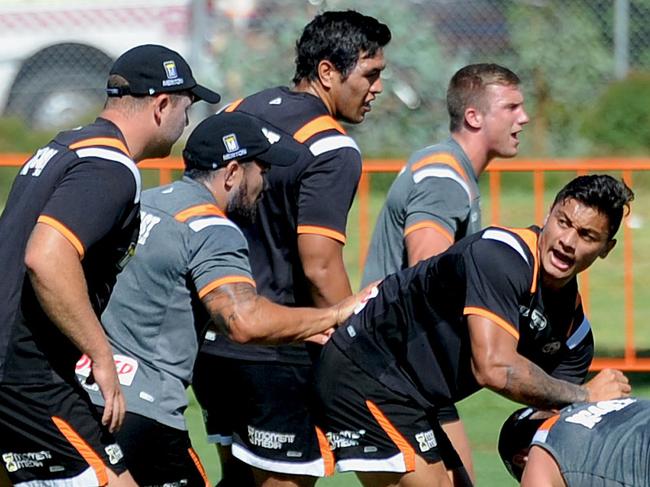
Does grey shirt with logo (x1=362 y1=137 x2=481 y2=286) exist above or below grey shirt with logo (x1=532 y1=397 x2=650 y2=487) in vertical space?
above

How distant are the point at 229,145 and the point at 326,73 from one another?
948 millimetres

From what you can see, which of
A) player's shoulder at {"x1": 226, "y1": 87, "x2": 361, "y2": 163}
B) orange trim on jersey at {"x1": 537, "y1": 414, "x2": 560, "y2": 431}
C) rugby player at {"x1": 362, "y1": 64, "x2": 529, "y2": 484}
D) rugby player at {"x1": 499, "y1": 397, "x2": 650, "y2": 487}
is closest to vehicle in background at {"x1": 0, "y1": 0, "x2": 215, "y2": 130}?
rugby player at {"x1": 362, "y1": 64, "x2": 529, "y2": 484}

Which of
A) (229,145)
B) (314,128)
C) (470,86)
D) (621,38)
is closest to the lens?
(229,145)

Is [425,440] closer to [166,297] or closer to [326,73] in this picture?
[166,297]

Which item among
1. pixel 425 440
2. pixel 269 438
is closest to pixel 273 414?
pixel 269 438

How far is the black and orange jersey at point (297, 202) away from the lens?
6266 mm

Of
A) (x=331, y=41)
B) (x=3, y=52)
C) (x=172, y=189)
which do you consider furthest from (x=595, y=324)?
(x=3, y=52)

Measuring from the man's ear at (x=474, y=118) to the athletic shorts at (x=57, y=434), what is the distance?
2.60 metres

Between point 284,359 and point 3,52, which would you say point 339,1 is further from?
point 284,359

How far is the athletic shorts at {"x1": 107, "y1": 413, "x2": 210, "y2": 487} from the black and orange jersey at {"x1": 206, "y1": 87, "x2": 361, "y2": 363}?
2.51 ft

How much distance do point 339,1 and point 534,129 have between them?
233 centimetres

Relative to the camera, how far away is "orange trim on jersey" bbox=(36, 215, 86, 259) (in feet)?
16.0

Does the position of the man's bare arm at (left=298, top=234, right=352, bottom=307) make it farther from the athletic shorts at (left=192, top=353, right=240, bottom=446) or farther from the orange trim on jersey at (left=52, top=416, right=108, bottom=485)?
the orange trim on jersey at (left=52, top=416, right=108, bottom=485)

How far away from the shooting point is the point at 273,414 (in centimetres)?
627
